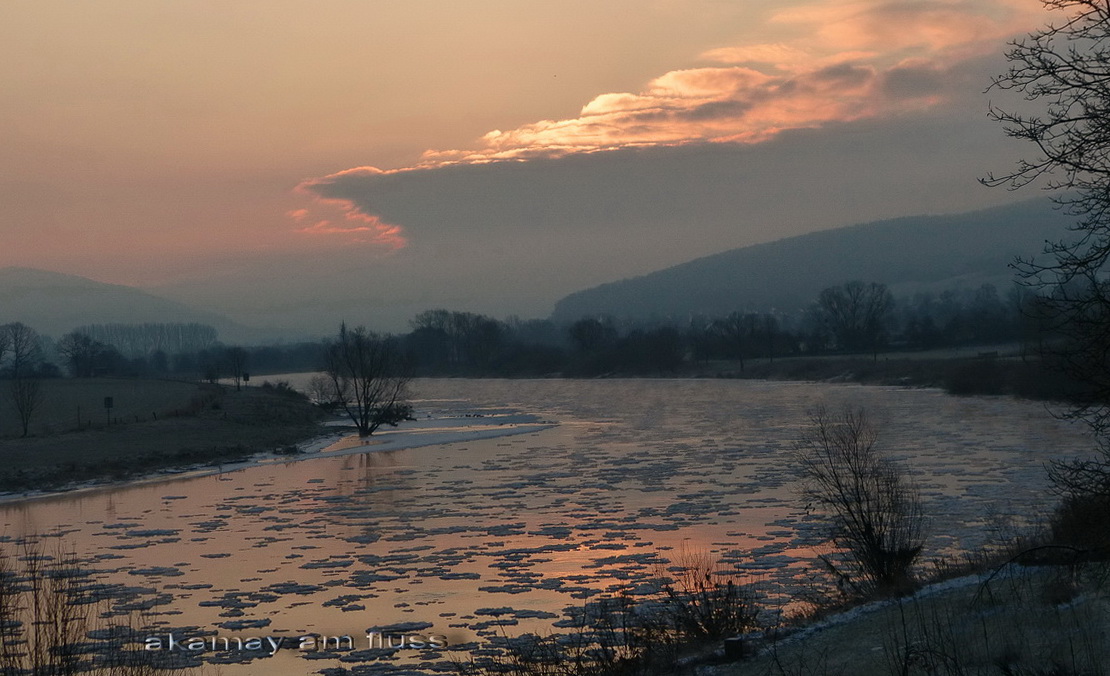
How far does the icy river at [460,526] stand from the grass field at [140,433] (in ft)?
11.1

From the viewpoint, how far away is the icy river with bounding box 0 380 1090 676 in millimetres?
14750

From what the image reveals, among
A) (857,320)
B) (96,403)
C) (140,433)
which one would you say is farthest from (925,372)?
(857,320)

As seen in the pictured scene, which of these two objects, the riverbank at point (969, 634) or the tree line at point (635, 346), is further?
the tree line at point (635, 346)

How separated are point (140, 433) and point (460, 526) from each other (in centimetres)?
2536

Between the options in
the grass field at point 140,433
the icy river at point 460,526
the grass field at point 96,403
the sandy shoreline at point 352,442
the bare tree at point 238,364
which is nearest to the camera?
the icy river at point 460,526

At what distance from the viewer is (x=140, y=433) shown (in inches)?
1695

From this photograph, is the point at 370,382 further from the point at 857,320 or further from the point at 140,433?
the point at 857,320

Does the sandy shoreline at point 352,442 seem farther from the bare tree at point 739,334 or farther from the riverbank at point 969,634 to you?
the bare tree at point 739,334

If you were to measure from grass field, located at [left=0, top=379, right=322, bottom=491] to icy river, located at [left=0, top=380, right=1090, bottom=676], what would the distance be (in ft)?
11.1

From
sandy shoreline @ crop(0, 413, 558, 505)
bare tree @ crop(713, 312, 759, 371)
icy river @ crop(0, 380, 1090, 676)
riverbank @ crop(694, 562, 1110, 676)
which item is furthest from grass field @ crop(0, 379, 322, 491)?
bare tree @ crop(713, 312, 759, 371)

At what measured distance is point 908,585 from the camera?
12.4 m

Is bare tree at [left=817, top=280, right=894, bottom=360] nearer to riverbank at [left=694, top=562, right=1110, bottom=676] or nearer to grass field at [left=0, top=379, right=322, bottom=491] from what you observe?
grass field at [left=0, top=379, right=322, bottom=491]

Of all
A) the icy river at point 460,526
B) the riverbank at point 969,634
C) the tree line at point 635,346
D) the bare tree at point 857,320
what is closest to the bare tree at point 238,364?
the tree line at point 635,346

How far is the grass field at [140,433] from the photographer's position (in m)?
35.2
